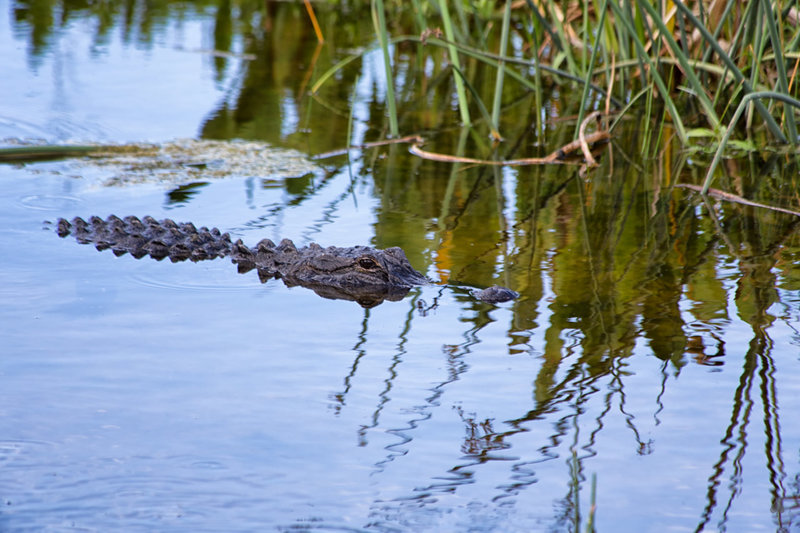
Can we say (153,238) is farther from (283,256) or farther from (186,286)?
(283,256)

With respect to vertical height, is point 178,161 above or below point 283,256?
above

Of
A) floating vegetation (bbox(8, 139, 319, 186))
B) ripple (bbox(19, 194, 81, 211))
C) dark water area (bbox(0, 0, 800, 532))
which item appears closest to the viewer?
dark water area (bbox(0, 0, 800, 532))

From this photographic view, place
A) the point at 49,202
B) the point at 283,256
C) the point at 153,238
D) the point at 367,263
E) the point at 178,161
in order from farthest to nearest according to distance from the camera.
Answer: the point at 178,161, the point at 49,202, the point at 153,238, the point at 283,256, the point at 367,263

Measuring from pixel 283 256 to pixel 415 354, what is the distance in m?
1.52

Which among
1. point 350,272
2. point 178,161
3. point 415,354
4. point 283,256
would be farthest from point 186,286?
point 178,161

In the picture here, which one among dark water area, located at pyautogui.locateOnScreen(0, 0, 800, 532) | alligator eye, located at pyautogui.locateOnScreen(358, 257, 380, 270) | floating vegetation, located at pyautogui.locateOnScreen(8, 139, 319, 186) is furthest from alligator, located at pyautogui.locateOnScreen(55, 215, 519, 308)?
floating vegetation, located at pyautogui.locateOnScreen(8, 139, 319, 186)

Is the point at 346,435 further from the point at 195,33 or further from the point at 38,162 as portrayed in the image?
the point at 195,33

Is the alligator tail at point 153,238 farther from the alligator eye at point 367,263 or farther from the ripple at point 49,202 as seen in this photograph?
the alligator eye at point 367,263

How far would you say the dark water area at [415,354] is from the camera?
9.46ft

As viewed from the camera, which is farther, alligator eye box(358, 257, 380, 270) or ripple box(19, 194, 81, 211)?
ripple box(19, 194, 81, 211)

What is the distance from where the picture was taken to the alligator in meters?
5.00

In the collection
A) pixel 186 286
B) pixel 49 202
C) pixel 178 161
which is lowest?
pixel 186 286

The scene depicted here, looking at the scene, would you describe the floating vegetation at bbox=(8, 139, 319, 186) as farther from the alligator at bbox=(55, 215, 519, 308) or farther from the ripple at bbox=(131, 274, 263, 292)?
the ripple at bbox=(131, 274, 263, 292)

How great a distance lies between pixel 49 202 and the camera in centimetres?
639
